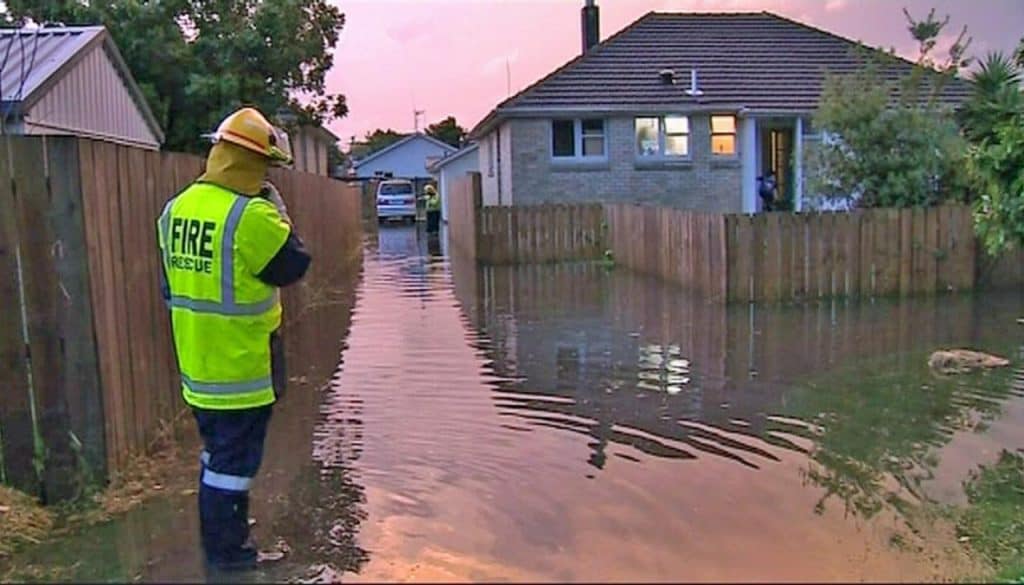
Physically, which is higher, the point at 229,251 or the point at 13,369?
the point at 229,251

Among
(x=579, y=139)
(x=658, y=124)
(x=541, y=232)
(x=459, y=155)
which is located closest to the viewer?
(x=541, y=232)

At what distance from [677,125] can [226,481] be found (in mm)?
21811

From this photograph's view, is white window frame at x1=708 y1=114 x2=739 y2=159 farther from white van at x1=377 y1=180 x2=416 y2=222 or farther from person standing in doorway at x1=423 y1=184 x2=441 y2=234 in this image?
white van at x1=377 y1=180 x2=416 y2=222

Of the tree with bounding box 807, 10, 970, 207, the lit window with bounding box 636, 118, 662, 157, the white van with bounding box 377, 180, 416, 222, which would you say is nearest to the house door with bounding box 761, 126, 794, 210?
the lit window with bounding box 636, 118, 662, 157

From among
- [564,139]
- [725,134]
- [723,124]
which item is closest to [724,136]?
[725,134]

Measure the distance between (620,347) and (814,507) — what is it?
5.12 meters

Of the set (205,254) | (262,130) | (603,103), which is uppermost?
(603,103)

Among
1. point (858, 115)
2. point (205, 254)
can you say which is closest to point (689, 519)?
point (205, 254)

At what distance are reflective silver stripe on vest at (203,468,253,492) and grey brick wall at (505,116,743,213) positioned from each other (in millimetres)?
20041

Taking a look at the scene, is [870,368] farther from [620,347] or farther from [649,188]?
[649,188]

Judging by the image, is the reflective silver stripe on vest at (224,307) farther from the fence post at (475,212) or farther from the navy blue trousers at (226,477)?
the fence post at (475,212)

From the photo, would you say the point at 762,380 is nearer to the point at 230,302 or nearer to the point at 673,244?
the point at 230,302

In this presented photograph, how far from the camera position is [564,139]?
24.5 metres

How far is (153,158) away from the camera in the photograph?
264 inches
